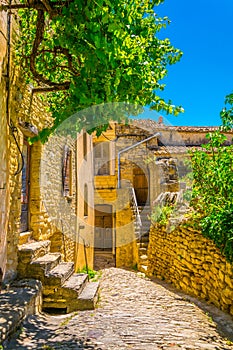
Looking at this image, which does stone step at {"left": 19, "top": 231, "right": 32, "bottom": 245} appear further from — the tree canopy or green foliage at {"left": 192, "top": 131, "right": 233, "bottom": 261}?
green foliage at {"left": 192, "top": 131, "right": 233, "bottom": 261}

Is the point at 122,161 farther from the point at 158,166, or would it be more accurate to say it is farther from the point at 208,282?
the point at 208,282

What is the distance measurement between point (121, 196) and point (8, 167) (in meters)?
10.4

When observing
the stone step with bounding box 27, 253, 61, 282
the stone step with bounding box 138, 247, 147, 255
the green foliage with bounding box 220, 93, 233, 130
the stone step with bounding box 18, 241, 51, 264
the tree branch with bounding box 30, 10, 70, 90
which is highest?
the tree branch with bounding box 30, 10, 70, 90

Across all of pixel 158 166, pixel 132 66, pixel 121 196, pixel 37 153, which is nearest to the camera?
pixel 132 66

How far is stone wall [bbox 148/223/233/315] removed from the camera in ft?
15.9

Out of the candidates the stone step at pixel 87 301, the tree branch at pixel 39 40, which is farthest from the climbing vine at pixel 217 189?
the tree branch at pixel 39 40

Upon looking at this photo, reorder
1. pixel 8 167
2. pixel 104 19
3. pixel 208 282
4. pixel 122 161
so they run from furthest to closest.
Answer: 1. pixel 122 161
2. pixel 208 282
3. pixel 8 167
4. pixel 104 19

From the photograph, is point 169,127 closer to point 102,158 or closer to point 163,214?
point 102,158

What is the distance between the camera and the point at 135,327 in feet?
13.3

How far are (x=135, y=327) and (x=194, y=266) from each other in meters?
2.41

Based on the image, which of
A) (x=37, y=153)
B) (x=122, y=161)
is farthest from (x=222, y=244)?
(x=122, y=161)

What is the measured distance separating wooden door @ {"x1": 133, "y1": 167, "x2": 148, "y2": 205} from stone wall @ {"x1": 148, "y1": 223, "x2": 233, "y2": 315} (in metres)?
8.46

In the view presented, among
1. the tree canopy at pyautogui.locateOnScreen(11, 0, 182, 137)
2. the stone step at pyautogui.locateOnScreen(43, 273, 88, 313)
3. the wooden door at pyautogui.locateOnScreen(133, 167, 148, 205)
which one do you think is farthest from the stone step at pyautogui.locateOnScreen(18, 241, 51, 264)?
the wooden door at pyautogui.locateOnScreen(133, 167, 148, 205)

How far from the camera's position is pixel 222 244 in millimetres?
4777
